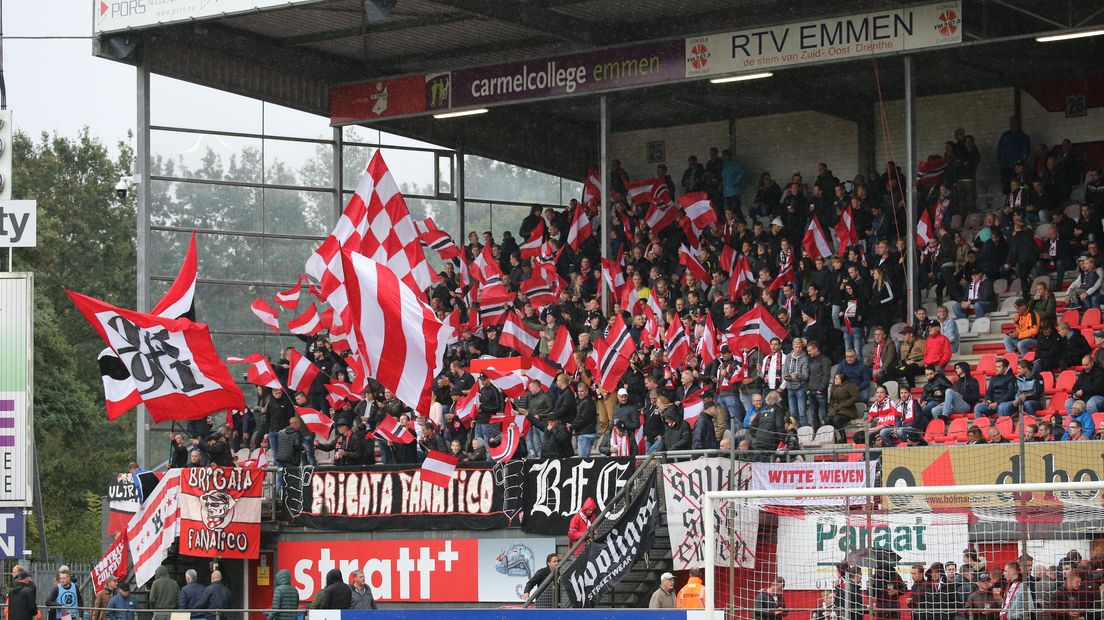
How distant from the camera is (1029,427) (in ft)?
69.9

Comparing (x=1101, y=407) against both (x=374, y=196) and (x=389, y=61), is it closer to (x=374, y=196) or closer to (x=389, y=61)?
(x=374, y=196)

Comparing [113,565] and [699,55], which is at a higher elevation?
[699,55]

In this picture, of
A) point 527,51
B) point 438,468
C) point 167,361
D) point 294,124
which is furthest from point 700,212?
point 167,361

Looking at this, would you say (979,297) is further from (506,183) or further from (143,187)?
(143,187)

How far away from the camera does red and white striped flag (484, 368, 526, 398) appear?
27.5 metres

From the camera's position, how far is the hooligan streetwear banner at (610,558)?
72.6 ft

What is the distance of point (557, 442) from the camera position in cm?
2528

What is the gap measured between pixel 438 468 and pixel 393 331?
380 cm

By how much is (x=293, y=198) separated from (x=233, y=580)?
33.4ft

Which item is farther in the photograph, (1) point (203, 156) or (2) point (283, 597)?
(1) point (203, 156)

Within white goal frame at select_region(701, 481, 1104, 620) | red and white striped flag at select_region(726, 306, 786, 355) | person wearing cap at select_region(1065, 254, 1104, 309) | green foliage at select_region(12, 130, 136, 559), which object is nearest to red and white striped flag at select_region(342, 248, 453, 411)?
white goal frame at select_region(701, 481, 1104, 620)

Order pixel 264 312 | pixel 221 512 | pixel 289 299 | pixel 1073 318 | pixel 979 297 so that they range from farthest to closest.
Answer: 1. pixel 289 299
2. pixel 264 312
3. pixel 979 297
4. pixel 221 512
5. pixel 1073 318

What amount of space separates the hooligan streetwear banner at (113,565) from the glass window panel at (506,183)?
14.2 metres

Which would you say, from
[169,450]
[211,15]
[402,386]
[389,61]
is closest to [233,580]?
[169,450]
